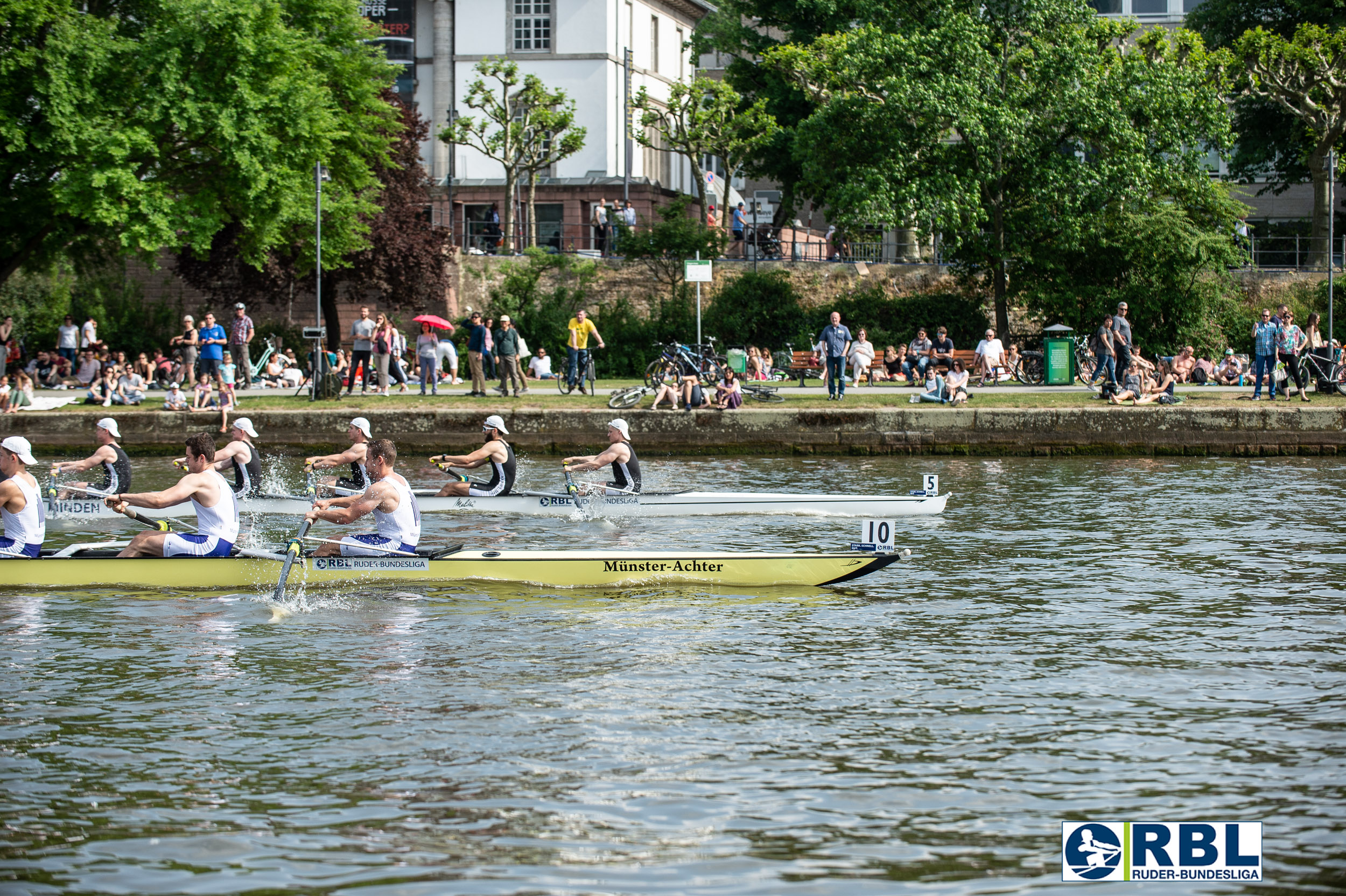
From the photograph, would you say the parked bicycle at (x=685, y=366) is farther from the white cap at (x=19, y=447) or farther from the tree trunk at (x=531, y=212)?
the tree trunk at (x=531, y=212)

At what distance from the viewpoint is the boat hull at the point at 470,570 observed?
509 inches

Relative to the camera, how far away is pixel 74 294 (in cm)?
4131

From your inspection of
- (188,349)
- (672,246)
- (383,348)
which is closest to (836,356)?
(383,348)

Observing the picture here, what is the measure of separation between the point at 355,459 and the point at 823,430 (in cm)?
1135

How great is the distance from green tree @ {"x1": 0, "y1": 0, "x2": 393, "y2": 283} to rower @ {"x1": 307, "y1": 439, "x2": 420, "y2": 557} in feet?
58.0

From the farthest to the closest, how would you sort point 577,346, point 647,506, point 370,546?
1. point 577,346
2. point 647,506
3. point 370,546

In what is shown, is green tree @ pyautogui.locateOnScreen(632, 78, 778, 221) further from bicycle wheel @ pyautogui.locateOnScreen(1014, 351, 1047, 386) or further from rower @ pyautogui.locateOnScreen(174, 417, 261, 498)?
rower @ pyautogui.locateOnScreen(174, 417, 261, 498)

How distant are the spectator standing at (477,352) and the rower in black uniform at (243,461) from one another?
35.5 ft

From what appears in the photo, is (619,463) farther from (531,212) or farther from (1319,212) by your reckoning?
(1319,212)

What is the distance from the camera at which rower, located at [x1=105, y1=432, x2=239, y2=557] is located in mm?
12734

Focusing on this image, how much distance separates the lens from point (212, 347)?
28.3 m

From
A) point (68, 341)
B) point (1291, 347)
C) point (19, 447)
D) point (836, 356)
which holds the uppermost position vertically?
point (68, 341)

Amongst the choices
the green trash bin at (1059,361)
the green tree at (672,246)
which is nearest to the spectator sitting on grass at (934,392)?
the green trash bin at (1059,361)

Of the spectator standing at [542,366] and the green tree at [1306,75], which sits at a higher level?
the green tree at [1306,75]
